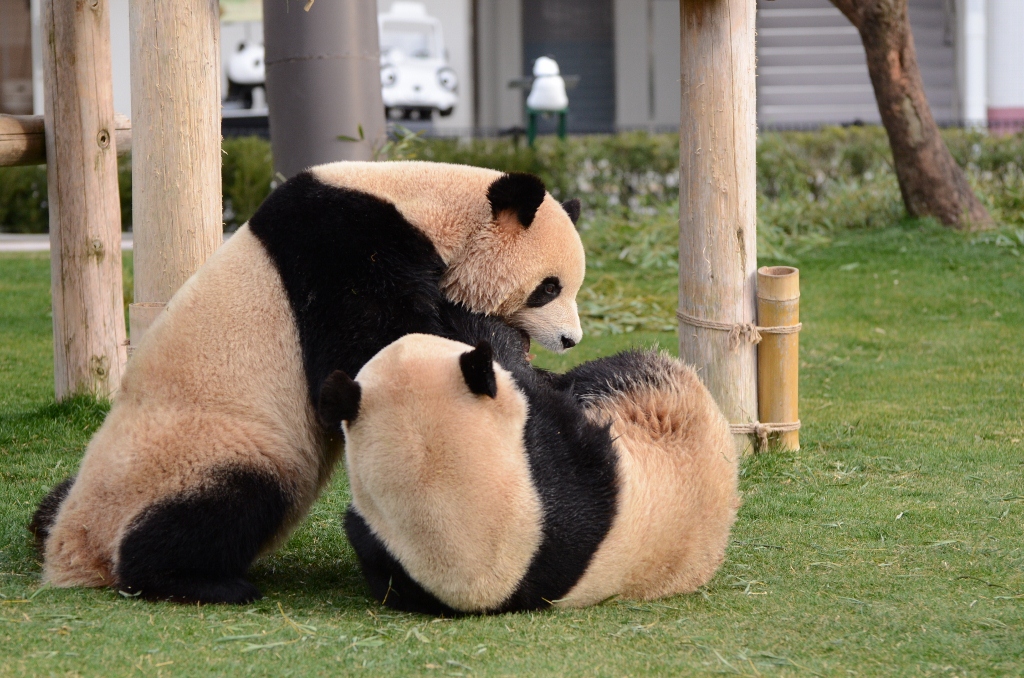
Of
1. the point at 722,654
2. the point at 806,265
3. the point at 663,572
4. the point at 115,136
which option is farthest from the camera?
the point at 806,265

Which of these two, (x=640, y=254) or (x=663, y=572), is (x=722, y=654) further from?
(x=640, y=254)

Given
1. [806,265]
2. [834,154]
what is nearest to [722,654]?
[806,265]

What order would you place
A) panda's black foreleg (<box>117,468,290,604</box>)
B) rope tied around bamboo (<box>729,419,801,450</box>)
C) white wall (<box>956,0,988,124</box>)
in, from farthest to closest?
white wall (<box>956,0,988,124</box>) < rope tied around bamboo (<box>729,419,801,450</box>) < panda's black foreleg (<box>117,468,290,604</box>)

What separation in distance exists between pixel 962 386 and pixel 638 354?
281 centimetres

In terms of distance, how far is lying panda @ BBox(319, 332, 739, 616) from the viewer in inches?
103

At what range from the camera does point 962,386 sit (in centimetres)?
546

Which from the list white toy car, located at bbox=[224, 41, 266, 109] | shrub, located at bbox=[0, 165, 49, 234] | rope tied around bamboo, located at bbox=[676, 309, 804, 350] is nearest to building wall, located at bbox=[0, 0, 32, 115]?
white toy car, located at bbox=[224, 41, 266, 109]

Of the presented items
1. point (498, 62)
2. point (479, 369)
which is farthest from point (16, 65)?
point (479, 369)

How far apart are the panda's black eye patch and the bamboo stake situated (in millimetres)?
1353

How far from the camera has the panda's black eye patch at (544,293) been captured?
3120 mm

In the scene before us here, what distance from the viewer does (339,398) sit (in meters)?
2.61

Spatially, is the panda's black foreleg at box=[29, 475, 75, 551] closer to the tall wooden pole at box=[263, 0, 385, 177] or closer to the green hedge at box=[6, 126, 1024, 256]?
the tall wooden pole at box=[263, 0, 385, 177]

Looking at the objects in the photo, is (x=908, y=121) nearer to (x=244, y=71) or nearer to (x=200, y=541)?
(x=200, y=541)

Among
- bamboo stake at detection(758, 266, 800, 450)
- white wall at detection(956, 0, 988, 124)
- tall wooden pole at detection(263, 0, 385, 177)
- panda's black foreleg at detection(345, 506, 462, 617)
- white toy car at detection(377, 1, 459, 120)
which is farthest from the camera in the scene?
white toy car at detection(377, 1, 459, 120)
